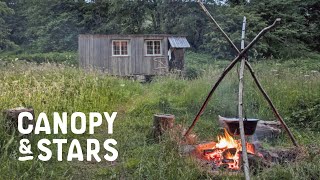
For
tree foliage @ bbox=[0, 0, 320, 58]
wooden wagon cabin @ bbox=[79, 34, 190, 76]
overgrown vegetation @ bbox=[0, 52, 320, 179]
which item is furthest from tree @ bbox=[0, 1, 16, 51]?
overgrown vegetation @ bbox=[0, 52, 320, 179]

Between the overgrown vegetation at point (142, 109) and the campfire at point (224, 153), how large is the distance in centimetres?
35

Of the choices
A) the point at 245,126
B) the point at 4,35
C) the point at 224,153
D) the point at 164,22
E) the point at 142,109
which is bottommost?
the point at 224,153

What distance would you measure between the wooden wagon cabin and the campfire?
14644mm

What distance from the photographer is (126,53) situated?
65.4 ft

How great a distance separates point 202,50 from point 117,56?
6398 mm

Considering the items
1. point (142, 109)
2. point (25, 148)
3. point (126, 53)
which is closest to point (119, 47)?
point (126, 53)

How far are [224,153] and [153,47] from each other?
51.3 ft

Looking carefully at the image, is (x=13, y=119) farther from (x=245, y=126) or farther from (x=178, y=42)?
(x=178, y=42)

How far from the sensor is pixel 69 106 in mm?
7617

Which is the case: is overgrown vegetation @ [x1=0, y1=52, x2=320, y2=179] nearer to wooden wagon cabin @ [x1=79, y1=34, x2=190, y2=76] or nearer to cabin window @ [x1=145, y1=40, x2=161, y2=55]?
wooden wagon cabin @ [x1=79, y1=34, x2=190, y2=76]

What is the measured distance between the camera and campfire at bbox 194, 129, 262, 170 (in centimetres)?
452

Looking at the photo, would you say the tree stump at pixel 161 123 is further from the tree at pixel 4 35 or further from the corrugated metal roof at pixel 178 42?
the tree at pixel 4 35

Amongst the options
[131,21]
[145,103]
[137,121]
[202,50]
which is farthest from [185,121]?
[131,21]

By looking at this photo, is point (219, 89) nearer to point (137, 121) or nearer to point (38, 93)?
point (137, 121)
